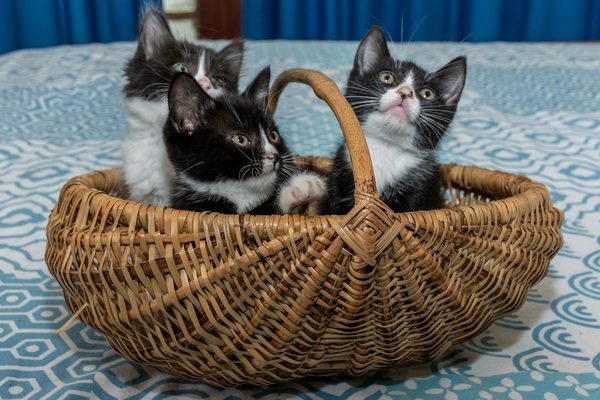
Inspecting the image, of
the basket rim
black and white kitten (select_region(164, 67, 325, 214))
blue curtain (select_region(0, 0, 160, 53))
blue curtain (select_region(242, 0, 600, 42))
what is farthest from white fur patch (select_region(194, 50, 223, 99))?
blue curtain (select_region(242, 0, 600, 42))

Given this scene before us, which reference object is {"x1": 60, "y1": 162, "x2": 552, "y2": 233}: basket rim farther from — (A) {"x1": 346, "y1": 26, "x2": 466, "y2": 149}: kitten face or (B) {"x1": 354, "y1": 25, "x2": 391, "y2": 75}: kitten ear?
(B) {"x1": 354, "y1": 25, "x2": 391, "y2": 75}: kitten ear

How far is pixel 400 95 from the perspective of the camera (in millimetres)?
1003

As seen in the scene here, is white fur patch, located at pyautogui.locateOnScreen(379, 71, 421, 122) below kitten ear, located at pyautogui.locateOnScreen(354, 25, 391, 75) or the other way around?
below

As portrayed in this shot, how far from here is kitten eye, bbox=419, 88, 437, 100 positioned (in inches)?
42.0

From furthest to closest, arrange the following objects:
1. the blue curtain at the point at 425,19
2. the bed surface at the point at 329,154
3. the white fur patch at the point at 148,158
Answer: the blue curtain at the point at 425,19, the white fur patch at the point at 148,158, the bed surface at the point at 329,154

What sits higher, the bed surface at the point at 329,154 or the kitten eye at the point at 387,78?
the kitten eye at the point at 387,78

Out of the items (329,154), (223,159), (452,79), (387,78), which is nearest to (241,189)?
(223,159)

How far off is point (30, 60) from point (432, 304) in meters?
2.23

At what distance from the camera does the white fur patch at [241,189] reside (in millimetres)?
950

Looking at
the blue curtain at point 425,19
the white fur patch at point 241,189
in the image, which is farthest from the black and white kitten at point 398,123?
the blue curtain at point 425,19

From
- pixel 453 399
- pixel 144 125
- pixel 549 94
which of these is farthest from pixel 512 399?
pixel 549 94

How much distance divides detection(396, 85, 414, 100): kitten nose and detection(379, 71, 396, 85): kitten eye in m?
0.05

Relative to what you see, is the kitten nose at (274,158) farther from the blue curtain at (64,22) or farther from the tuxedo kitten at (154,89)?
the blue curtain at (64,22)

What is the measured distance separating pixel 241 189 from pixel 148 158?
0.25 m
